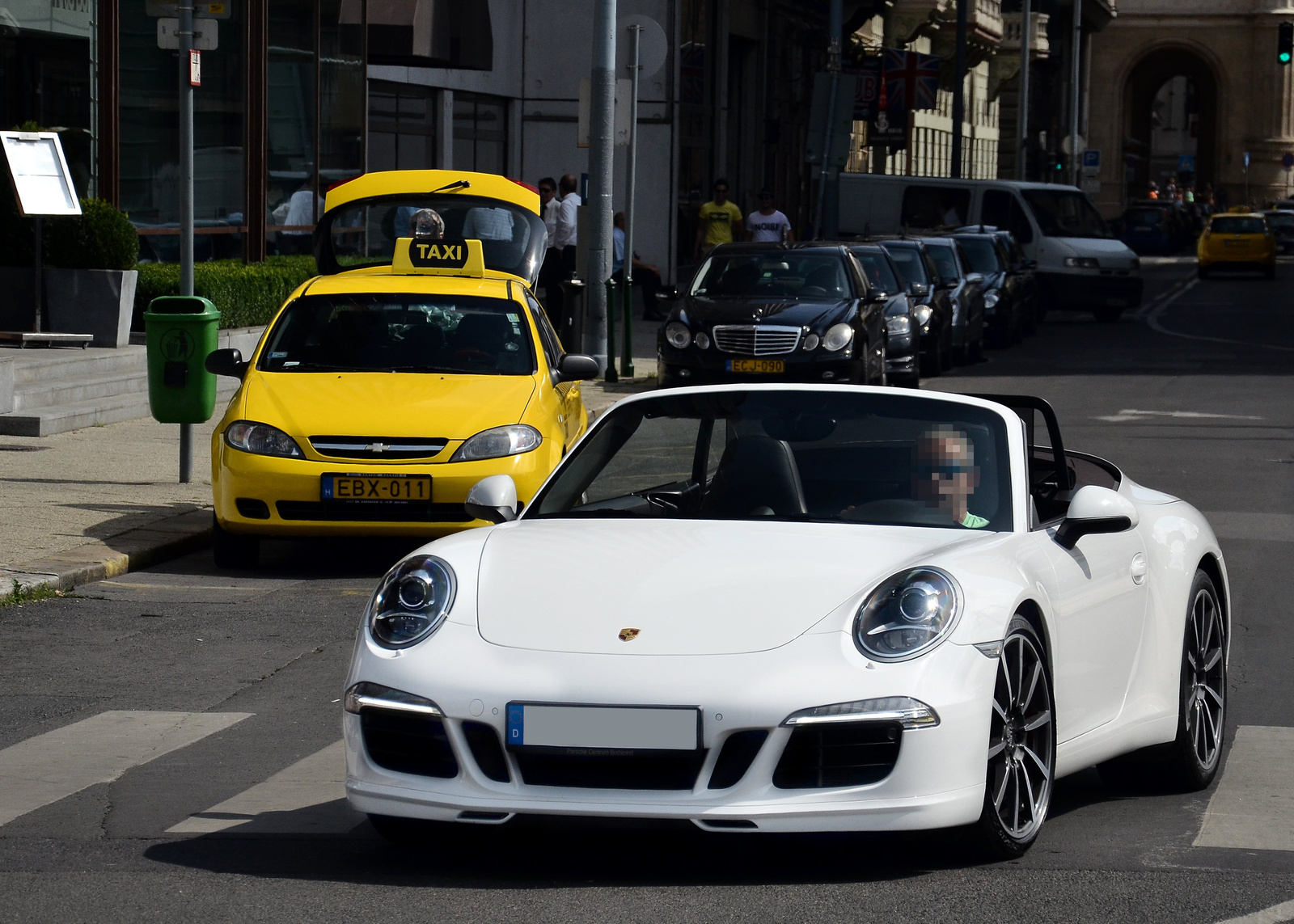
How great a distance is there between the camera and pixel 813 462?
19.6ft

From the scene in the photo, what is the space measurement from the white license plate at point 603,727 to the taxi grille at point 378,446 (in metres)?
5.91

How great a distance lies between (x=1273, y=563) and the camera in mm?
11227

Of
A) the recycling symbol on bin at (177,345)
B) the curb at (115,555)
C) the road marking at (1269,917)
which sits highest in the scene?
the recycling symbol on bin at (177,345)

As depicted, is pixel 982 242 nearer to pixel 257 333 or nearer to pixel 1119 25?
pixel 257 333

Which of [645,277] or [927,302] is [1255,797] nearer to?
[927,302]

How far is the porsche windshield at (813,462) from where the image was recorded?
5828 millimetres

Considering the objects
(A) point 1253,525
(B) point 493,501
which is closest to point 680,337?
(A) point 1253,525

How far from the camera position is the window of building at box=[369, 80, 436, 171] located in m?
34.1

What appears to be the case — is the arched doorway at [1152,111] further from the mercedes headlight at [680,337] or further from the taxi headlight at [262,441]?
the taxi headlight at [262,441]

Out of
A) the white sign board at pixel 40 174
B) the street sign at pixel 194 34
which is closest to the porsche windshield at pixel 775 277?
the white sign board at pixel 40 174

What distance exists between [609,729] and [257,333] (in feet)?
55.0

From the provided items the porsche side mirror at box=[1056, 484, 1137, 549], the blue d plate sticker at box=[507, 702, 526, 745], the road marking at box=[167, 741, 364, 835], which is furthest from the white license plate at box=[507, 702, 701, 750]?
the porsche side mirror at box=[1056, 484, 1137, 549]

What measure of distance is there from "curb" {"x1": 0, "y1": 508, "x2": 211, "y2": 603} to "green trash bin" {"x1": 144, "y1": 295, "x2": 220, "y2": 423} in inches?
32.3

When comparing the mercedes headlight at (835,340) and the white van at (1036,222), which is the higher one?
the white van at (1036,222)
